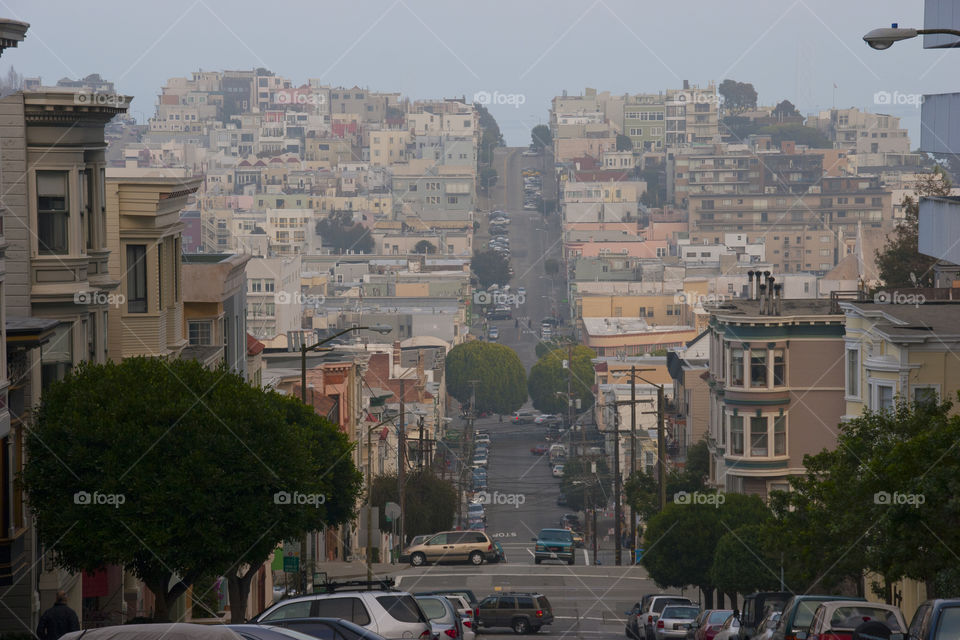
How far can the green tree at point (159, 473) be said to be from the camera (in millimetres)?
28703

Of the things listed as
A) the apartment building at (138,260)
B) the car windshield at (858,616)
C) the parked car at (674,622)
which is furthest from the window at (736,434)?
the car windshield at (858,616)

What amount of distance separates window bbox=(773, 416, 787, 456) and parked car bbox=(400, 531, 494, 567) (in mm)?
12026

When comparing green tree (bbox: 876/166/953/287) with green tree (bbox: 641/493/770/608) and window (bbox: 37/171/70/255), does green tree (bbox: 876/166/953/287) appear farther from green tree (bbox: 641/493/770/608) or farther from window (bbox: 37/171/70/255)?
window (bbox: 37/171/70/255)

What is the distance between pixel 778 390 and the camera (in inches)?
2263

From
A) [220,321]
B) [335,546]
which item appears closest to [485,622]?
[220,321]

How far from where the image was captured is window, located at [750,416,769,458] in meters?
57.8

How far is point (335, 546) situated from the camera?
71250 millimetres

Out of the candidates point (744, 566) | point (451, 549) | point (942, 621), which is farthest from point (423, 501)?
point (942, 621)

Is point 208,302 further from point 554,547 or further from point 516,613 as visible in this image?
point 554,547

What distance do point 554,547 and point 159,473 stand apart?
164ft

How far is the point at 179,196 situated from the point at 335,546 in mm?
34185

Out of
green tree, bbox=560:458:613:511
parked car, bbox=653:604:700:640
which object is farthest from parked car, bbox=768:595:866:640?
green tree, bbox=560:458:613:511

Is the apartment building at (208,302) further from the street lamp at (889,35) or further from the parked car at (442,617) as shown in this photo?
the street lamp at (889,35)

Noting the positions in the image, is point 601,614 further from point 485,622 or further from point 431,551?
point 431,551
